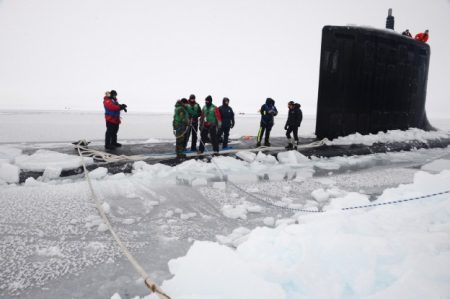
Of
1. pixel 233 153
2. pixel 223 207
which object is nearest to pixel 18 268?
pixel 223 207

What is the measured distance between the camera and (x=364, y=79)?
10789 millimetres

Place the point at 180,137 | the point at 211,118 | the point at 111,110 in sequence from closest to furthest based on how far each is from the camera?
the point at 180,137 → the point at 111,110 → the point at 211,118

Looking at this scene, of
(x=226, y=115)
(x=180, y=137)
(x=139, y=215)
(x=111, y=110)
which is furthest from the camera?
(x=226, y=115)

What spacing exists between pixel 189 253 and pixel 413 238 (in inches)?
99.0

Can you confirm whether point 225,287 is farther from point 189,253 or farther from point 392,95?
point 392,95

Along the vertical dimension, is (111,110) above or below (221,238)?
above

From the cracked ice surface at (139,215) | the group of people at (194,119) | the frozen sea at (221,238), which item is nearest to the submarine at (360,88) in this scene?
the group of people at (194,119)

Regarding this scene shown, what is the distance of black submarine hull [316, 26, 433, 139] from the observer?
1042 cm

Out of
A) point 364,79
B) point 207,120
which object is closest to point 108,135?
point 207,120

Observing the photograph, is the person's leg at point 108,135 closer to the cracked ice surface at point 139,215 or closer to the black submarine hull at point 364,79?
the cracked ice surface at point 139,215

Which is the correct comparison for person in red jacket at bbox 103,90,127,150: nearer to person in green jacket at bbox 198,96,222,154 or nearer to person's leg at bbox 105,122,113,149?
person's leg at bbox 105,122,113,149

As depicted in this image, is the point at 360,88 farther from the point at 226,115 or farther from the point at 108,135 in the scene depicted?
the point at 108,135

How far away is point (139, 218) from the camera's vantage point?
15.8 ft

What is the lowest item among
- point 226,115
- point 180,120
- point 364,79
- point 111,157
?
point 111,157
